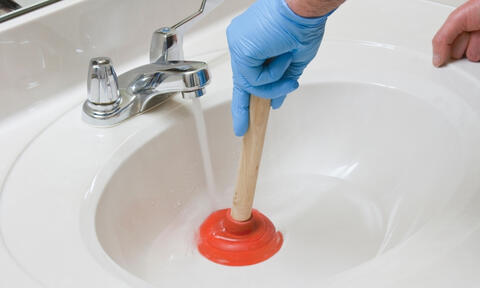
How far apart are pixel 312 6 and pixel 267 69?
10cm

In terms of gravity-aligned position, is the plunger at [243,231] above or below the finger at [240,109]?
below

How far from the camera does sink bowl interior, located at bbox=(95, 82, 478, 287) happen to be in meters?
0.65

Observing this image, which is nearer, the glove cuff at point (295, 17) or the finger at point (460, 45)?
the glove cuff at point (295, 17)

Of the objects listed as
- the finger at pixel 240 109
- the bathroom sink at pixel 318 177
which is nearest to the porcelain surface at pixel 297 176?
the bathroom sink at pixel 318 177

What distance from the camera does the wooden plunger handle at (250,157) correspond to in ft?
1.99

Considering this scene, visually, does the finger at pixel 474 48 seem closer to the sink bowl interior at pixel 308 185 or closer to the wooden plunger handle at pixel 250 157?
the sink bowl interior at pixel 308 185

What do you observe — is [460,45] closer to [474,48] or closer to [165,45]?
[474,48]

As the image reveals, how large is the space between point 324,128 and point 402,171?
0.41 ft

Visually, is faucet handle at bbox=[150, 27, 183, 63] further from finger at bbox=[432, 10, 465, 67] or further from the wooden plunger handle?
finger at bbox=[432, 10, 465, 67]

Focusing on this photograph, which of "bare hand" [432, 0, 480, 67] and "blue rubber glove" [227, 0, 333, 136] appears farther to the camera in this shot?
"bare hand" [432, 0, 480, 67]

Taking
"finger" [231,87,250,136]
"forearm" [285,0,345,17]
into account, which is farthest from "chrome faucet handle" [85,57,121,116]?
"forearm" [285,0,345,17]

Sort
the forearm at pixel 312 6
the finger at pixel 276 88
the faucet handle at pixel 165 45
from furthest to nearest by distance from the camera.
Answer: the faucet handle at pixel 165 45 < the finger at pixel 276 88 < the forearm at pixel 312 6

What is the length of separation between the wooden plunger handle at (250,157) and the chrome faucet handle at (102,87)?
0.16 m

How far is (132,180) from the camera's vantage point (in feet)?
2.16
